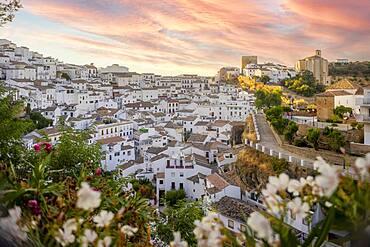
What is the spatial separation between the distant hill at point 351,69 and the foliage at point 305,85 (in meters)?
3.23

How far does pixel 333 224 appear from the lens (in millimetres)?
1230

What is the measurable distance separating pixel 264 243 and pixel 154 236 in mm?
3466

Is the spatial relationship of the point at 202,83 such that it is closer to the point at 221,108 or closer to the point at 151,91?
the point at 151,91

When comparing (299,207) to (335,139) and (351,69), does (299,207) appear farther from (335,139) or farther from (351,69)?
(351,69)

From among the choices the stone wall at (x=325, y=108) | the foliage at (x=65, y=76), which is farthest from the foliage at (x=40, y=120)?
Answer: the foliage at (x=65, y=76)

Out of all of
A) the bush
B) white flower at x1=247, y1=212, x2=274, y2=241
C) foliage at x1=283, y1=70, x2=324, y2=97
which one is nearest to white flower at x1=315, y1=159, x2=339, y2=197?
white flower at x1=247, y1=212, x2=274, y2=241

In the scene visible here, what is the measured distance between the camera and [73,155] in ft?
14.1

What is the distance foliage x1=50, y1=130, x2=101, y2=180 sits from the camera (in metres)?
4.06

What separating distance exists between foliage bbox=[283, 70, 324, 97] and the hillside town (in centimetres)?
110

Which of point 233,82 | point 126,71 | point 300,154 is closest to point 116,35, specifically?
point 300,154

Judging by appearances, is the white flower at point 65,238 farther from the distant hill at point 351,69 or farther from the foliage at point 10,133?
the distant hill at point 351,69

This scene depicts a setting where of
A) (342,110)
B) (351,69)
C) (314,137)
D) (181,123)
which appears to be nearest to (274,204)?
(314,137)

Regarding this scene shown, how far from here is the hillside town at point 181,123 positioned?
12.9 meters

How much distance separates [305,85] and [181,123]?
1113 cm
